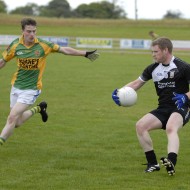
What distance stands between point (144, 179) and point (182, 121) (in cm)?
98

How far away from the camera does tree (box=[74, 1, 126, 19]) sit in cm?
10144

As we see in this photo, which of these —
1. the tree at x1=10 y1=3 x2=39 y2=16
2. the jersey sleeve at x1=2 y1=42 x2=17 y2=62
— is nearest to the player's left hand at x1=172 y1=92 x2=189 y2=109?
the jersey sleeve at x1=2 y1=42 x2=17 y2=62

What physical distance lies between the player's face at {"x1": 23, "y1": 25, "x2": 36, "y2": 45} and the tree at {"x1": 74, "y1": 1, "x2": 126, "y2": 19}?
92.1 meters

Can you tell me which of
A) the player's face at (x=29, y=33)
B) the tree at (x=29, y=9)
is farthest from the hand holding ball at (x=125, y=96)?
the tree at (x=29, y=9)

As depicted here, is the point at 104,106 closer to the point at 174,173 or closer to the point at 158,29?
the point at 174,173

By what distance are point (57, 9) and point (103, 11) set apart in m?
11.5

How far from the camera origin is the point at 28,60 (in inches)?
365

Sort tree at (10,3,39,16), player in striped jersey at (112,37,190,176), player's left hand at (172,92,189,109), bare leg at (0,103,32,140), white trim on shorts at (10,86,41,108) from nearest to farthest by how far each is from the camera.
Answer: player's left hand at (172,92,189,109)
player in striped jersey at (112,37,190,176)
bare leg at (0,103,32,140)
white trim on shorts at (10,86,41,108)
tree at (10,3,39,16)

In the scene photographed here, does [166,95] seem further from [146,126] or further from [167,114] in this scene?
[146,126]

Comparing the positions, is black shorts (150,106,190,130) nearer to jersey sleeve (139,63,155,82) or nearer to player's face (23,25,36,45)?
jersey sleeve (139,63,155,82)

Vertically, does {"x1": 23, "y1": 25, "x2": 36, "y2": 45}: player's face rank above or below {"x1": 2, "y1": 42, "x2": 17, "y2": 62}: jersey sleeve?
above

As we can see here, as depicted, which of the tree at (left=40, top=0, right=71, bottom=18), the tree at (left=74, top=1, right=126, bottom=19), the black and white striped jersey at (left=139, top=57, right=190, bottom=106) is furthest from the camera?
the tree at (left=40, top=0, right=71, bottom=18)

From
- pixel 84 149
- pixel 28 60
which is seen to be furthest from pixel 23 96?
pixel 84 149

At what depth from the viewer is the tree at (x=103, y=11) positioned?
10144 centimetres
